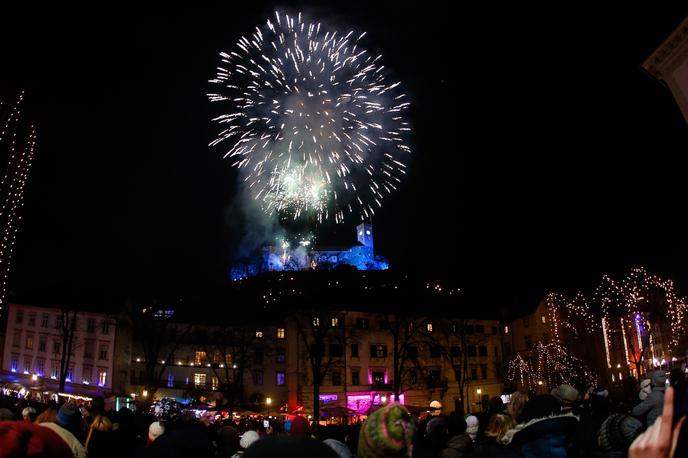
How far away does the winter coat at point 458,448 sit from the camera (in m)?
5.47

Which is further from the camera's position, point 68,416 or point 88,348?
point 88,348

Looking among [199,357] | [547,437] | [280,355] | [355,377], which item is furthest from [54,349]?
[547,437]

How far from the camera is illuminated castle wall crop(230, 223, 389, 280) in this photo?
367ft

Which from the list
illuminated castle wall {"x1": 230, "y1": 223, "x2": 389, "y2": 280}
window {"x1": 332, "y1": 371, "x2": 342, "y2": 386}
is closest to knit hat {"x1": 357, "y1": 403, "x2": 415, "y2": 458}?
window {"x1": 332, "y1": 371, "x2": 342, "y2": 386}

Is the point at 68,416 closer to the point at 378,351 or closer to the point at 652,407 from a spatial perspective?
the point at 652,407

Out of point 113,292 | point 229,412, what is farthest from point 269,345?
point 113,292

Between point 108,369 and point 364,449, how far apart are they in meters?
57.8

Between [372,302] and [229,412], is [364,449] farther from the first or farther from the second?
[372,302]

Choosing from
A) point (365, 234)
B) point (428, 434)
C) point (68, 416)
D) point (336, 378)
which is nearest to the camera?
point (428, 434)

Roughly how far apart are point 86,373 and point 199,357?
1184 cm

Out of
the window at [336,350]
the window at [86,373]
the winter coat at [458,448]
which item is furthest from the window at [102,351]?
the winter coat at [458,448]

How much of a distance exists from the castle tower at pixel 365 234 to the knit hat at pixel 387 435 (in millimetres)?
128641

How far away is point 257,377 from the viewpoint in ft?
176

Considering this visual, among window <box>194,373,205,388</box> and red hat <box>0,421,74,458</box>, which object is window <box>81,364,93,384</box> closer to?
window <box>194,373,205,388</box>
